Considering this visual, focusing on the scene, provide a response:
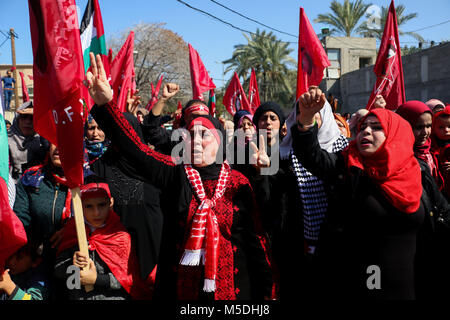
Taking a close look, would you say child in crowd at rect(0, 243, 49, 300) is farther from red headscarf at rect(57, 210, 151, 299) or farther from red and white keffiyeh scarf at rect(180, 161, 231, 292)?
red and white keffiyeh scarf at rect(180, 161, 231, 292)

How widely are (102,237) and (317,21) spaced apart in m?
24.7

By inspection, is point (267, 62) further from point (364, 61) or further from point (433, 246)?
point (433, 246)

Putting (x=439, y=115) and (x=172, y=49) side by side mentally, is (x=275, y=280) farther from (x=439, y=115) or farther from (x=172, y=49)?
(x=172, y=49)

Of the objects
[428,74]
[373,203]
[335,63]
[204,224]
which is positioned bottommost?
[204,224]

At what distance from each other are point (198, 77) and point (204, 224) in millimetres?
4430

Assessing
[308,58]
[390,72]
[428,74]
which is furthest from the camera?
[428,74]

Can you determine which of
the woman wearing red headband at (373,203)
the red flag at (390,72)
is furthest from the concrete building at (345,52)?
the woman wearing red headband at (373,203)

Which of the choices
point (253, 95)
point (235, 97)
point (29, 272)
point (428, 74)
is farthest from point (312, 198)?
point (428, 74)

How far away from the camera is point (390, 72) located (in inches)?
176

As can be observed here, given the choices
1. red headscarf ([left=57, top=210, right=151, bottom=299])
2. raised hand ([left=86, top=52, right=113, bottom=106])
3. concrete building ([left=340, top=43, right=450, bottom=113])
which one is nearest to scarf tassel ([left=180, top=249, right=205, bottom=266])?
red headscarf ([left=57, top=210, right=151, bottom=299])

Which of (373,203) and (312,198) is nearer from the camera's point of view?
(373,203)

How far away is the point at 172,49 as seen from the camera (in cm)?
2762

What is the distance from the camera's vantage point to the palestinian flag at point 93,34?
161 inches

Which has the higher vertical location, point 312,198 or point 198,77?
point 198,77
